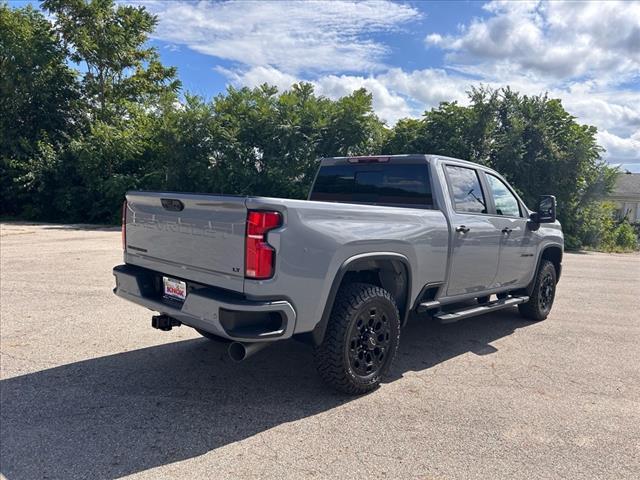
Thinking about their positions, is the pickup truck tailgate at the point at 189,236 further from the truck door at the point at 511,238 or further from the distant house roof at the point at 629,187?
the distant house roof at the point at 629,187

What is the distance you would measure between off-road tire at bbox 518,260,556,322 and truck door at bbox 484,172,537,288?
1.22 feet

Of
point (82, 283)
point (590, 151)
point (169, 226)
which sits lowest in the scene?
point (82, 283)

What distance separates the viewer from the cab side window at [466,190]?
4984mm

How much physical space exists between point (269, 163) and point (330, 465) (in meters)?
17.8

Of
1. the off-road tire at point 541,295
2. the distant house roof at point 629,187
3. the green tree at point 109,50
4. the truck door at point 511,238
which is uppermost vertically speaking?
the green tree at point 109,50

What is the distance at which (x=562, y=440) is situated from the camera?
3426 mm

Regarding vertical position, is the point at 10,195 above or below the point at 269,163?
below

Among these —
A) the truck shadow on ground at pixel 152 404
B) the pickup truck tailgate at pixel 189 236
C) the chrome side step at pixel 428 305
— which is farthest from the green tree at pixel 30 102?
the chrome side step at pixel 428 305

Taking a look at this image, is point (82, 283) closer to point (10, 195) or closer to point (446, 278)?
point (446, 278)

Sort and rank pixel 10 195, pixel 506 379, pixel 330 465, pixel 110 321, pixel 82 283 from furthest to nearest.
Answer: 1. pixel 10 195
2. pixel 82 283
3. pixel 110 321
4. pixel 506 379
5. pixel 330 465

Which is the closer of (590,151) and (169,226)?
(169,226)

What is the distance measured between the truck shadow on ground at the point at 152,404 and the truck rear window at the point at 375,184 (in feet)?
5.26

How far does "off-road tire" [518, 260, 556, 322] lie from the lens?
6.44 meters

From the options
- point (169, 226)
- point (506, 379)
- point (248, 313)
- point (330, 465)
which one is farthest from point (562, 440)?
point (169, 226)
